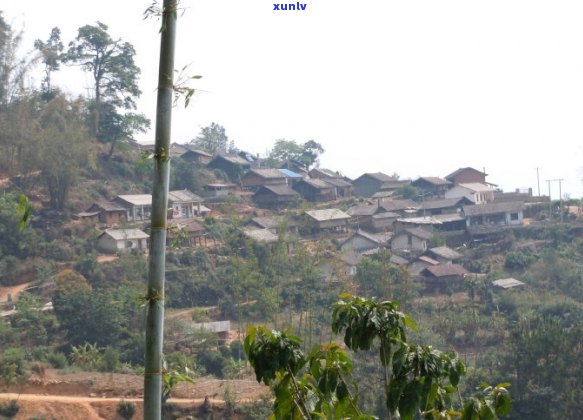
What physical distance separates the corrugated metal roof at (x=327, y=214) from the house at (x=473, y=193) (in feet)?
20.1

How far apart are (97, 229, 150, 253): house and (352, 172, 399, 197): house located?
13637mm

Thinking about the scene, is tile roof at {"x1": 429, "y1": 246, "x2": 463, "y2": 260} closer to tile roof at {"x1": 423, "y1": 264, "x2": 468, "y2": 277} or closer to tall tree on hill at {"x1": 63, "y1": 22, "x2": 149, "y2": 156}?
tile roof at {"x1": 423, "y1": 264, "x2": 468, "y2": 277}

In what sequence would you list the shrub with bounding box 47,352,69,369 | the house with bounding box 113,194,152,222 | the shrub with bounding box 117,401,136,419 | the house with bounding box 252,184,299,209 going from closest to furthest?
the shrub with bounding box 117,401,136,419
the shrub with bounding box 47,352,69,369
the house with bounding box 113,194,152,222
the house with bounding box 252,184,299,209

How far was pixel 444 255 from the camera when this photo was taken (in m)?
26.0

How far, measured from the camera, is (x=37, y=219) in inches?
1012

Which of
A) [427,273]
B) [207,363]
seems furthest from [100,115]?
[207,363]

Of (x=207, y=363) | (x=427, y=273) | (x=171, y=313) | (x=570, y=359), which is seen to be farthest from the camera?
(x=427, y=273)

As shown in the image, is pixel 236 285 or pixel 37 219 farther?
pixel 37 219

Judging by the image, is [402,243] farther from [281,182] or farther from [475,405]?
[475,405]

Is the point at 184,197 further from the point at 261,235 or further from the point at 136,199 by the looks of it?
the point at 261,235

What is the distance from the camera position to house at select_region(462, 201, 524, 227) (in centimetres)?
2970

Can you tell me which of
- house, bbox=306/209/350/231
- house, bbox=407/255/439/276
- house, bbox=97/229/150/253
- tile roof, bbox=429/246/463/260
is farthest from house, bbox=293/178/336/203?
house, bbox=97/229/150/253

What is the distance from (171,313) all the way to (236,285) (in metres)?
1.84

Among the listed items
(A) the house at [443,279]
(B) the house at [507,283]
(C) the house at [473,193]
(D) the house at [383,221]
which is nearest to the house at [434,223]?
(D) the house at [383,221]
